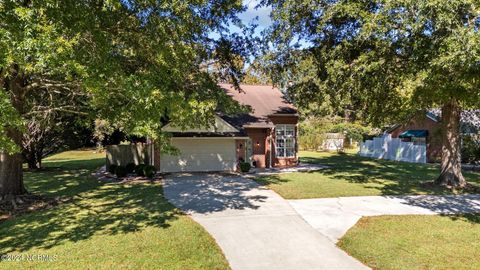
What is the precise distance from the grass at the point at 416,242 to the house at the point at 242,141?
12.2 metres

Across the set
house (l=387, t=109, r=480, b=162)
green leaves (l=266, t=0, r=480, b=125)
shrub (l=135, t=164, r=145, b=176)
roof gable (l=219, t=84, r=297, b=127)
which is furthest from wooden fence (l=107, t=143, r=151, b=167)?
house (l=387, t=109, r=480, b=162)

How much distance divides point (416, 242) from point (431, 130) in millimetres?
23770

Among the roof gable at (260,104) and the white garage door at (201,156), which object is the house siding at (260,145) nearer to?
the roof gable at (260,104)

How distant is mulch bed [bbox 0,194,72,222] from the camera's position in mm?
11344

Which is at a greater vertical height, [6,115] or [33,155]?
[6,115]

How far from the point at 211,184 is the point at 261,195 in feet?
11.7

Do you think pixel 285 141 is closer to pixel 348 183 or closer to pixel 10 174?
pixel 348 183

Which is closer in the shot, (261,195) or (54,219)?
(54,219)

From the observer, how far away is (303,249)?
7.89 m

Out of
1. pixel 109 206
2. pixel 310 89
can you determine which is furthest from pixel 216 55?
pixel 109 206

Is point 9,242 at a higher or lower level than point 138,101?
lower

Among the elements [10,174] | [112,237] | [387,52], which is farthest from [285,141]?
[112,237]

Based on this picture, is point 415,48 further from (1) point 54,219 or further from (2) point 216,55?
(1) point 54,219

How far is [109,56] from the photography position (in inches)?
403
